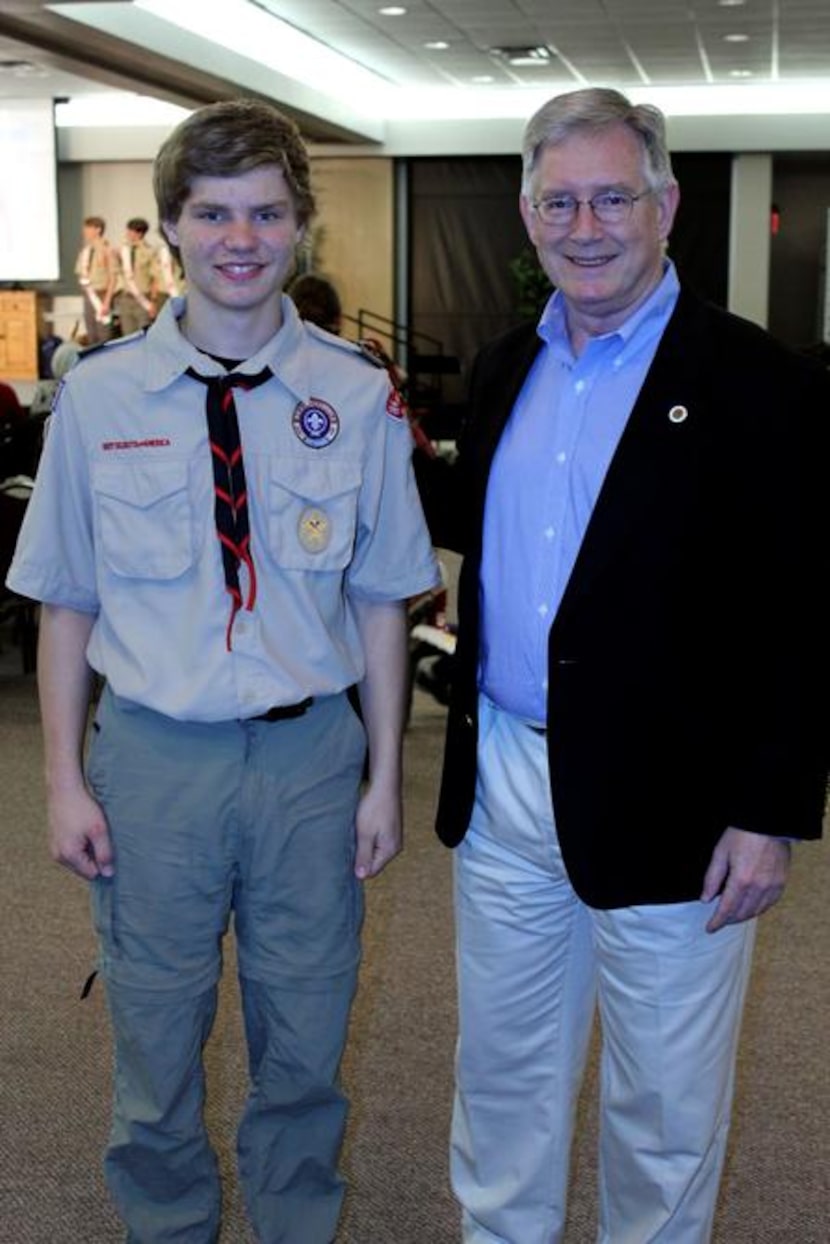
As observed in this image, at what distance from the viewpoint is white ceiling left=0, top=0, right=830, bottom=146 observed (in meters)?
11.6

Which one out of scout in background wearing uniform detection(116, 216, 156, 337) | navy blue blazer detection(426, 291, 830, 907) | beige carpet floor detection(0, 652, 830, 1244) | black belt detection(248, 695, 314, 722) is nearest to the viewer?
navy blue blazer detection(426, 291, 830, 907)

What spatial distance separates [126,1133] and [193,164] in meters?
1.20

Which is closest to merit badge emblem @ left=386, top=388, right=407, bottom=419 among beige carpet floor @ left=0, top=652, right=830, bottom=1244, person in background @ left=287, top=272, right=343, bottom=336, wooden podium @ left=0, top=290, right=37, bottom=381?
beige carpet floor @ left=0, top=652, right=830, bottom=1244

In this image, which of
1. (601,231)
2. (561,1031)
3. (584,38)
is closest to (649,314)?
(601,231)

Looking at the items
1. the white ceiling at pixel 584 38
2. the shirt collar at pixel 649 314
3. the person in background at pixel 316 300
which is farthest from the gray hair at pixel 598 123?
the white ceiling at pixel 584 38

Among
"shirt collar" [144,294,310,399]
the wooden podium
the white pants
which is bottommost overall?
the white pants

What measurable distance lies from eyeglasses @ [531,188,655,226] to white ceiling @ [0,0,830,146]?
9122mm

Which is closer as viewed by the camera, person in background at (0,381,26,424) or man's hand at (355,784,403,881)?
man's hand at (355,784,403,881)

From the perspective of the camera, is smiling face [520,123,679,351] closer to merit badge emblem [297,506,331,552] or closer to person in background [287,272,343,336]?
merit badge emblem [297,506,331,552]

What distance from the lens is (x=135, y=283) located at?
53.3 feet

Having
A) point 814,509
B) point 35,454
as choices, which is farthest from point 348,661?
point 35,454

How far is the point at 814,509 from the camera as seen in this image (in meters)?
1.81

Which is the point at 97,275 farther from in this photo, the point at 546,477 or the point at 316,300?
the point at 546,477

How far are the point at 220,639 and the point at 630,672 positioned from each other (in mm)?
486
